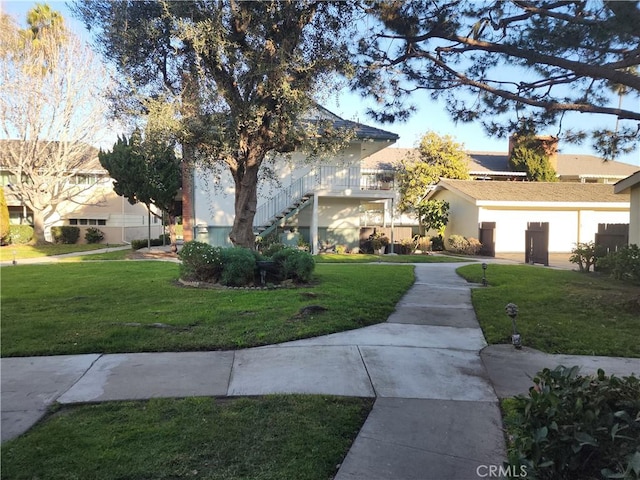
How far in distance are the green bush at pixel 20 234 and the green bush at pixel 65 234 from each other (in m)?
1.78

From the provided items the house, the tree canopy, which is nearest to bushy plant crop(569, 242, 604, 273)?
the tree canopy

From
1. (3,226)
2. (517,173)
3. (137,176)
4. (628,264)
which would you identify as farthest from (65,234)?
(517,173)

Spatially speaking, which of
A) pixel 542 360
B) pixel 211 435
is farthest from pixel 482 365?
pixel 211 435

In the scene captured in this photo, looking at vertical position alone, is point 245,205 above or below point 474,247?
above

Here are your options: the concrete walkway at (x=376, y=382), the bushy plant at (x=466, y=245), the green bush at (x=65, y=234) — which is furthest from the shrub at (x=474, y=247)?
the green bush at (x=65, y=234)

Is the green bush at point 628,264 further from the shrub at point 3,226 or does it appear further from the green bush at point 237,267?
the shrub at point 3,226

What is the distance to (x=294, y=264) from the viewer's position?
10977mm

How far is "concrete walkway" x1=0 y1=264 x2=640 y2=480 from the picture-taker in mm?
3393

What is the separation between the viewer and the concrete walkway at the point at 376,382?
339 cm

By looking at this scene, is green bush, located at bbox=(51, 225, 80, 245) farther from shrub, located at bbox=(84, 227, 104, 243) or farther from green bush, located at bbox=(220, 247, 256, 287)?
green bush, located at bbox=(220, 247, 256, 287)

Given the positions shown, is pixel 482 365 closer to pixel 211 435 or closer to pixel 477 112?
pixel 211 435

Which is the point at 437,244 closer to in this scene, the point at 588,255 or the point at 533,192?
the point at 533,192

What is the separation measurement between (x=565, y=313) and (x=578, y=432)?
6697 mm

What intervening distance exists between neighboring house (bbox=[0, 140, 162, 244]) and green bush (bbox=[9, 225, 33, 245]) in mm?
2599
